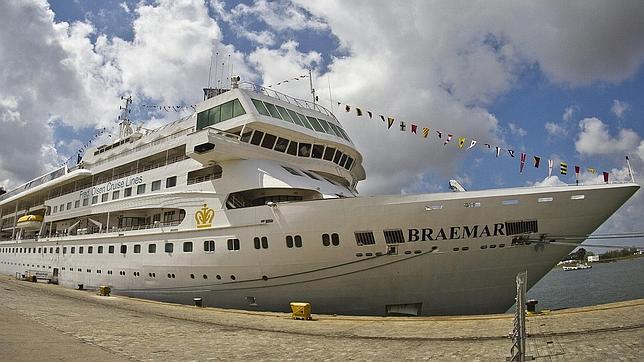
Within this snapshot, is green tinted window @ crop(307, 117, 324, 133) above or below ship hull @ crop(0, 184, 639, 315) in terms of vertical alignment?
above

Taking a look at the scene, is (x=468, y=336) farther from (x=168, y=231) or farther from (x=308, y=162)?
(x=168, y=231)

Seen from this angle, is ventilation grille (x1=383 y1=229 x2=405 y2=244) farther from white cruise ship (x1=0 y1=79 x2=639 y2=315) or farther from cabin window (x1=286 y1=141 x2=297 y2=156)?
cabin window (x1=286 y1=141 x2=297 y2=156)

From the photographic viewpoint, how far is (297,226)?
13344 mm

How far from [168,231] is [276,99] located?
7.23m

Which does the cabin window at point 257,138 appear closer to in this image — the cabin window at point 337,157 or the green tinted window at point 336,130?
the cabin window at point 337,157

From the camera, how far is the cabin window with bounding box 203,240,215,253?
1538 centimetres

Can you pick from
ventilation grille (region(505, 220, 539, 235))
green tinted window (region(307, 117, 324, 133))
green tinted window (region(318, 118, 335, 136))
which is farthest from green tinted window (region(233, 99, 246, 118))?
ventilation grille (region(505, 220, 539, 235))

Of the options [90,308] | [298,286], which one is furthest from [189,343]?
[90,308]

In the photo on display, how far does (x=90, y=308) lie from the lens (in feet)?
48.5

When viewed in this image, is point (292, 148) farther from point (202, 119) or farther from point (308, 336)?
point (308, 336)

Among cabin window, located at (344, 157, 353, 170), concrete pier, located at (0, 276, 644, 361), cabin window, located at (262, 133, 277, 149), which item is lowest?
concrete pier, located at (0, 276, 644, 361)

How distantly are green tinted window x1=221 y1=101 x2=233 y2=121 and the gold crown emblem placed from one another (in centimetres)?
398

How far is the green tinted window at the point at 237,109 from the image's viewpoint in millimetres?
17183

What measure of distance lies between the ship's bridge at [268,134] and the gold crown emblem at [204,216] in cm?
196
